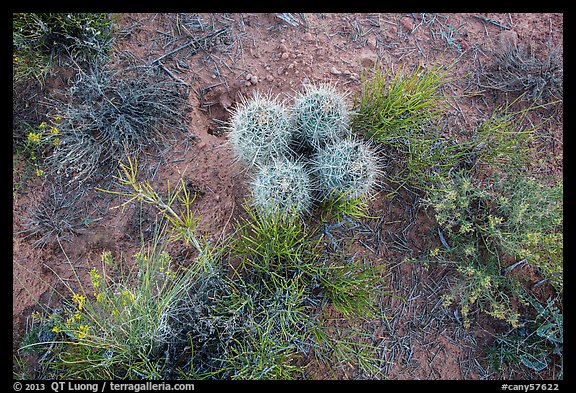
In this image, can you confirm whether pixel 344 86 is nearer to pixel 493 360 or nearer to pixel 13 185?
pixel 493 360

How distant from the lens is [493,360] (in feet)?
9.54

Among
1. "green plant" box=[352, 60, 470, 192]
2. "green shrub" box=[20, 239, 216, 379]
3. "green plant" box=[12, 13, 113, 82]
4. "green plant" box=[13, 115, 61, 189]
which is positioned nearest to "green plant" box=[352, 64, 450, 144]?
"green plant" box=[352, 60, 470, 192]

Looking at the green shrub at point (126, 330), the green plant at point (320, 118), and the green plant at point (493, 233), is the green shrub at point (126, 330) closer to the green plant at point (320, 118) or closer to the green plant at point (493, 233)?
the green plant at point (320, 118)

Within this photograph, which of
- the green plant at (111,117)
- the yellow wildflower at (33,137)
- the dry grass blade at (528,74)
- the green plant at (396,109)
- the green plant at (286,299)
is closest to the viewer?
the green plant at (286,299)

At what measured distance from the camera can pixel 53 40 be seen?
3.19 m

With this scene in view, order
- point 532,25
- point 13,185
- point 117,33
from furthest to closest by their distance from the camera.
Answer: point 532,25 < point 117,33 < point 13,185

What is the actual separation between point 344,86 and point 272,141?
1079 mm

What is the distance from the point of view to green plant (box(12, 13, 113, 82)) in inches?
121

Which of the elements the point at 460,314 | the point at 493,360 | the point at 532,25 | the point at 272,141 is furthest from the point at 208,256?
the point at 532,25

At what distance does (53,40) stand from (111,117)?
31.4 inches

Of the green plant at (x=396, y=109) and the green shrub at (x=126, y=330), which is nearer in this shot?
the green shrub at (x=126, y=330)

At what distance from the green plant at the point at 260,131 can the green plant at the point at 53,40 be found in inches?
58.0

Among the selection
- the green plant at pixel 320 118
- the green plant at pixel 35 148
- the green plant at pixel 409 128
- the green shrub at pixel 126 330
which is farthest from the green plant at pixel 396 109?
the green plant at pixel 35 148

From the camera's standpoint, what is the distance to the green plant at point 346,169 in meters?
2.60
